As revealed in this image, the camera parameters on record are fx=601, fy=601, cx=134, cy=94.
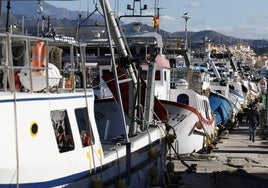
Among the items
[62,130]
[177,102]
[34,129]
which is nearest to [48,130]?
[34,129]

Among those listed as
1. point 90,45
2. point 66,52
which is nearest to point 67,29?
point 66,52

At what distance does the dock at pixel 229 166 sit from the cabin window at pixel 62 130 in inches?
204

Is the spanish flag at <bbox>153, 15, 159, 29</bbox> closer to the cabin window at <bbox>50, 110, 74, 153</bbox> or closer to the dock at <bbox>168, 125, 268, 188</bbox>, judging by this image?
the dock at <bbox>168, 125, 268, 188</bbox>

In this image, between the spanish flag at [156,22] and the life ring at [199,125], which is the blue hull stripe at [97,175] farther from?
the spanish flag at [156,22]

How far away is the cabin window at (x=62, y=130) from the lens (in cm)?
992

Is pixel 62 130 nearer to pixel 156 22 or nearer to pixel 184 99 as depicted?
pixel 184 99

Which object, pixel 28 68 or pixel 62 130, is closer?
pixel 28 68

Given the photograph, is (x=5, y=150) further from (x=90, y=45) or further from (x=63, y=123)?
(x=90, y=45)

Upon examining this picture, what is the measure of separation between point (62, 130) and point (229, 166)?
9606mm

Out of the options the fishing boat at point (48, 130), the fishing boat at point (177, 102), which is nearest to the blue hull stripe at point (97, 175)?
the fishing boat at point (48, 130)

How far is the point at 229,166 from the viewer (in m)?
18.6

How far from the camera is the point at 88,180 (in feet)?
33.6

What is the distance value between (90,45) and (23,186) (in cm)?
1437

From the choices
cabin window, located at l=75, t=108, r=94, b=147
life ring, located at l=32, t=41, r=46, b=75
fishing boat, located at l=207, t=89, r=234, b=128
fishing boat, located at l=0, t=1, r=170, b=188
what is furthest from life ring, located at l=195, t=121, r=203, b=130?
life ring, located at l=32, t=41, r=46, b=75
